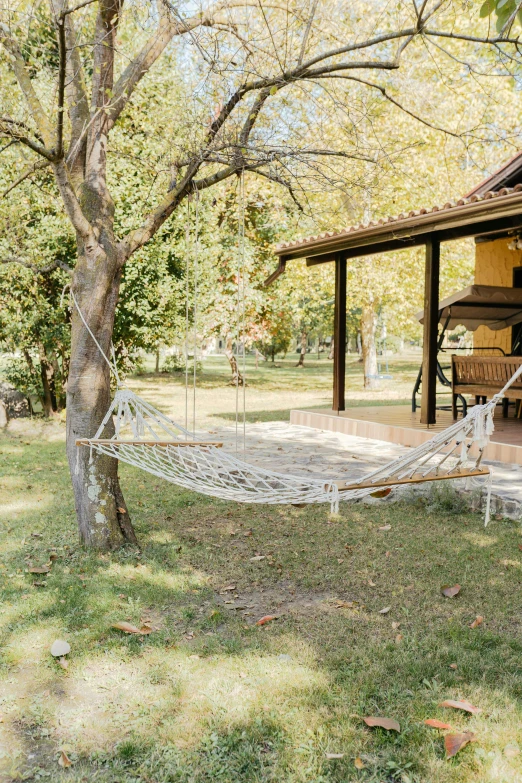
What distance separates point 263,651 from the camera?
2721mm

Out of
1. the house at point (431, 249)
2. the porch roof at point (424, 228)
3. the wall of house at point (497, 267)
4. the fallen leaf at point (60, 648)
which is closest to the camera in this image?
the fallen leaf at point (60, 648)

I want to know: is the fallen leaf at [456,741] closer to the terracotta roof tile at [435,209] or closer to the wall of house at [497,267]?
the terracotta roof tile at [435,209]

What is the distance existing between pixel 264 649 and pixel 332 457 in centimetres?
371

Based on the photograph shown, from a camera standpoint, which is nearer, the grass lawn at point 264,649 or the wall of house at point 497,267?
the grass lawn at point 264,649

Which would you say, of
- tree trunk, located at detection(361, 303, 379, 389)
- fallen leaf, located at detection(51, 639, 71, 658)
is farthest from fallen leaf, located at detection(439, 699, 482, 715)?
tree trunk, located at detection(361, 303, 379, 389)

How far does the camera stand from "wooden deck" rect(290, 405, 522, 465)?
6.03 meters

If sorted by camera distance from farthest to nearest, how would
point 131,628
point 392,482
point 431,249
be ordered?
point 431,249 < point 392,482 < point 131,628

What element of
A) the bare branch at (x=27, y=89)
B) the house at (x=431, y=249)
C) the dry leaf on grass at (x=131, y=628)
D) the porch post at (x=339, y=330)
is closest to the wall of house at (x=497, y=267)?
the house at (x=431, y=249)

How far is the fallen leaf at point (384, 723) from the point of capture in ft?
7.09

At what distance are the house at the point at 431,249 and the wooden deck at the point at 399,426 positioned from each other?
0.01 m

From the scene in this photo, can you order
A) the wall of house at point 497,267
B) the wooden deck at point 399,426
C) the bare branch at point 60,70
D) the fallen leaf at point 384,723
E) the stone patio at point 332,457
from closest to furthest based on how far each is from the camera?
1. the fallen leaf at point 384,723
2. the bare branch at point 60,70
3. the stone patio at point 332,457
4. the wooden deck at point 399,426
5. the wall of house at point 497,267

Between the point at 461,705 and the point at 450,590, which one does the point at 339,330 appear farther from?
the point at 461,705

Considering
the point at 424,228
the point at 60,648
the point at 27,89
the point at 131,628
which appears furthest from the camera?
the point at 424,228

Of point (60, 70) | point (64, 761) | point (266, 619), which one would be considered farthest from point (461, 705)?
point (60, 70)
